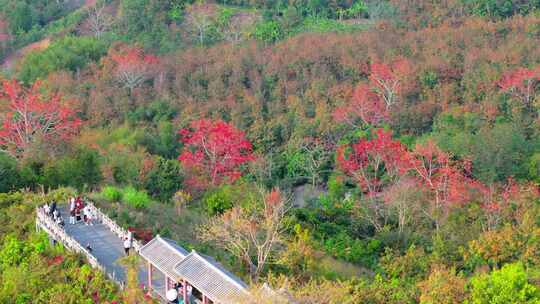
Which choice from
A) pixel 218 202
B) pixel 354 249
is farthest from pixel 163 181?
pixel 354 249

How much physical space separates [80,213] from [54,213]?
45.9 inches

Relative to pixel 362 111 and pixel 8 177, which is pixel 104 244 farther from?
pixel 362 111

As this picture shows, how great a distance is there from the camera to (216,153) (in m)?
44.8

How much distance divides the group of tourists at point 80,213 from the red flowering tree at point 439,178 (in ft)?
46.5

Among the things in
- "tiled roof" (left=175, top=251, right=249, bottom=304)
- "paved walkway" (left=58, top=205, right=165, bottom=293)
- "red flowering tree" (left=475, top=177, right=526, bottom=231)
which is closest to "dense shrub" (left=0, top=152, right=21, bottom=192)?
"paved walkway" (left=58, top=205, right=165, bottom=293)

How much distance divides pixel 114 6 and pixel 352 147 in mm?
28894

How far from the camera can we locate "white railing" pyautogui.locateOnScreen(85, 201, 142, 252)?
27.1 m

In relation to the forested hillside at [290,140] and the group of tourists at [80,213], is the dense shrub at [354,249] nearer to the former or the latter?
the forested hillside at [290,140]

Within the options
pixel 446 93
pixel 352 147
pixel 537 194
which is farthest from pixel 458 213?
pixel 446 93

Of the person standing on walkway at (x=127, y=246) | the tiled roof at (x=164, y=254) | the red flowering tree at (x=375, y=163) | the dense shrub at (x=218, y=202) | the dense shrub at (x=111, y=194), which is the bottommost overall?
the red flowering tree at (x=375, y=163)

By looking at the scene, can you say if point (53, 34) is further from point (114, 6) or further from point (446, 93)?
point (446, 93)

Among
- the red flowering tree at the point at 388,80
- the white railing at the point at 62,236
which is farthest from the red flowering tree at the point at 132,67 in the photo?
the white railing at the point at 62,236

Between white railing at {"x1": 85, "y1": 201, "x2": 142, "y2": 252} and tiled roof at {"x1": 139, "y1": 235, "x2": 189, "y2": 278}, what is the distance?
7.44ft

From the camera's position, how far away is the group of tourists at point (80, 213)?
2945cm
